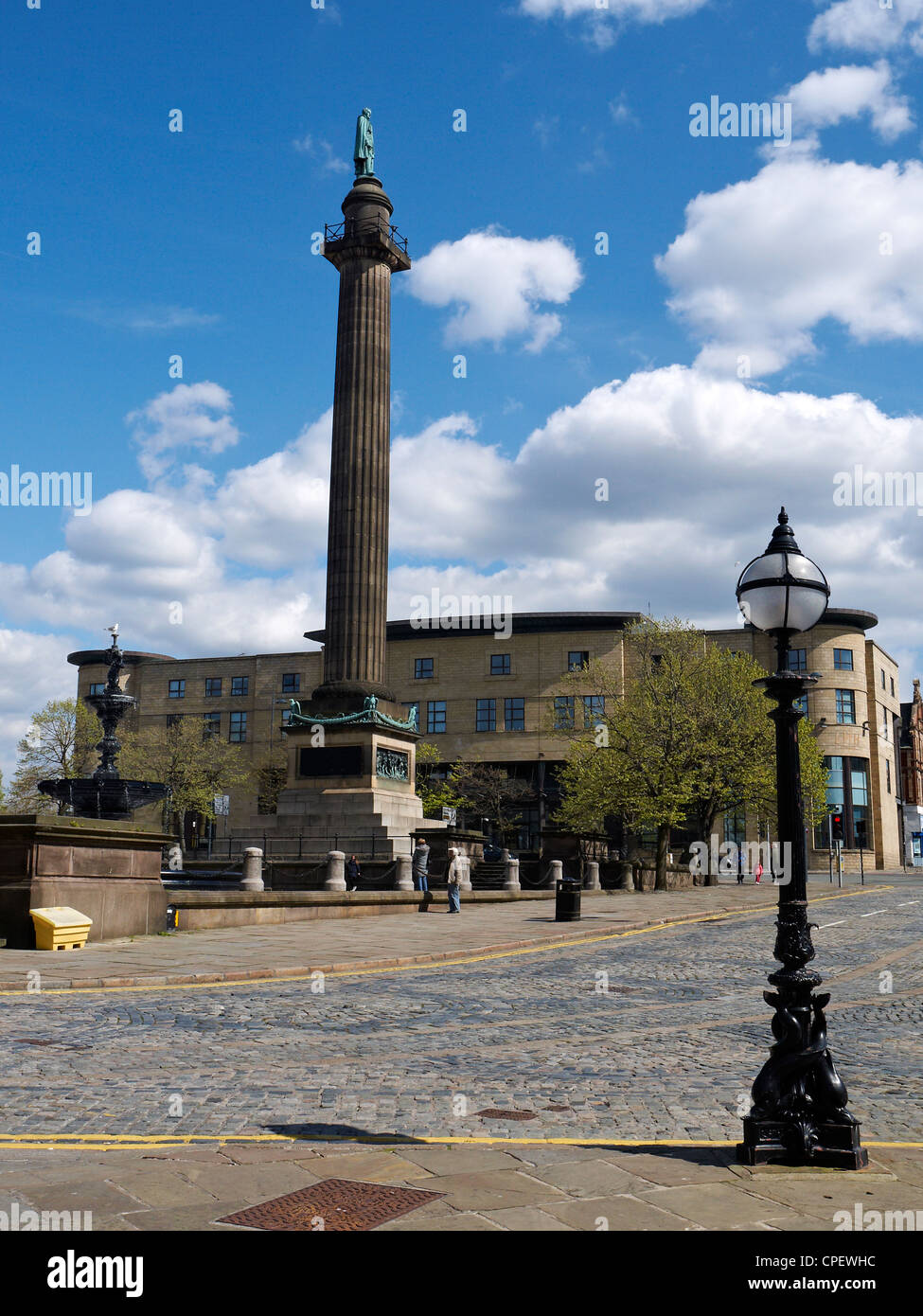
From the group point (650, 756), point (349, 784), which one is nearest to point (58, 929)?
point (349, 784)

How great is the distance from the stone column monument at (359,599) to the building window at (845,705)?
4448 centimetres

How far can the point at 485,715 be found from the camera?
7300cm

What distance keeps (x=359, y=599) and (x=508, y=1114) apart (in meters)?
32.6

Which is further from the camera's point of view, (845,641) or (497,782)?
(845,641)

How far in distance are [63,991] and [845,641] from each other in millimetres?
69762

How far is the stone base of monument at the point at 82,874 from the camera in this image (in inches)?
651

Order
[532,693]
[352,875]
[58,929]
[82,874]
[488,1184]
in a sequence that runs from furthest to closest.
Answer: [532,693]
[352,875]
[82,874]
[58,929]
[488,1184]

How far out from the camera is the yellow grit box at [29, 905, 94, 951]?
53.4 feet

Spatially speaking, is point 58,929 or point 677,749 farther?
point 677,749

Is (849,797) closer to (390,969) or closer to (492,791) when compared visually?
(492,791)

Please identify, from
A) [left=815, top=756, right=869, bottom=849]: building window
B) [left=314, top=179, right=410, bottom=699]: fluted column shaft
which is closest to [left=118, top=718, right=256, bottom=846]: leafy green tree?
[left=314, top=179, right=410, bottom=699]: fluted column shaft
